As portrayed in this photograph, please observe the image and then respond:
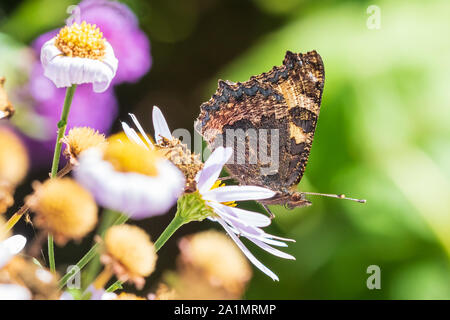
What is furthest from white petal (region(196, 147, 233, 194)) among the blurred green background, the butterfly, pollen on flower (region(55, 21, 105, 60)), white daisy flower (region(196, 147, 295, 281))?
the blurred green background

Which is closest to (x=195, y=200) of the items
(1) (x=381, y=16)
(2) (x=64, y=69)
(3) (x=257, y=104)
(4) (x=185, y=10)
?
(2) (x=64, y=69)

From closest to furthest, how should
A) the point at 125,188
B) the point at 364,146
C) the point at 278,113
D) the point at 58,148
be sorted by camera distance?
the point at 125,188
the point at 58,148
the point at 278,113
the point at 364,146

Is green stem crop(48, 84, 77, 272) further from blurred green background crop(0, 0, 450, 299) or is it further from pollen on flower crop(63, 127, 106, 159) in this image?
blurred green background crop(0, 0, 450, 299)

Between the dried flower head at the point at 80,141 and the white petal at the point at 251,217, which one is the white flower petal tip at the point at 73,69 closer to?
the dried flower head at the point at 80,141

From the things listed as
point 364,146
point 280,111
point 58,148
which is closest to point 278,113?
point 280,111

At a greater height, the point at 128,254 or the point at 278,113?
the point at 278,113

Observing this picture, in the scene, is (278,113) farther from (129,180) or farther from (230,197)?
(129,180)
